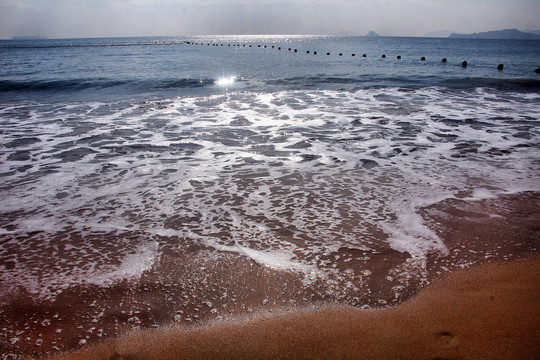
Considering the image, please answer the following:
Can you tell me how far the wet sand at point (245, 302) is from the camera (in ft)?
7.11

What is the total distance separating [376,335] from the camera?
7.05 ft

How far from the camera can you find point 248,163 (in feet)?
18.4

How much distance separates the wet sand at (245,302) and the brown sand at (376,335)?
0.04 feet

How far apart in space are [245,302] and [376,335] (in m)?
0.96

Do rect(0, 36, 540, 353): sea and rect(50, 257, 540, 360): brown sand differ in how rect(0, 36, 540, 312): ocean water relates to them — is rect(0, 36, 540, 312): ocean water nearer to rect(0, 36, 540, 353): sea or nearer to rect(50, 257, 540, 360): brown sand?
rect(0, 36, 540, 353): sea

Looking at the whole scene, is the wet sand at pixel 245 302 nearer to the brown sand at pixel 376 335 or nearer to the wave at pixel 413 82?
the brown sand at pixel 376 335

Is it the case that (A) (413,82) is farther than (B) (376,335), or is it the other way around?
(A) (413,82)

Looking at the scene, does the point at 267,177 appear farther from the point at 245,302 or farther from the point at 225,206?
the point at 245,302

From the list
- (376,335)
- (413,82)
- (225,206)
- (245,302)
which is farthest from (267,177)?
(413,82)

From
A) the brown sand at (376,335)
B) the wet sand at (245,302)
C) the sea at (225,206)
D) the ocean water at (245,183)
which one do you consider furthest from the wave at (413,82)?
the brown sand at (376,335)

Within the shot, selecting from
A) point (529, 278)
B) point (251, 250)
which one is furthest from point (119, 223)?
point (529, 278)

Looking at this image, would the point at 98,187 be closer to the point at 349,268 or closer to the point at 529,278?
the point at 349,268

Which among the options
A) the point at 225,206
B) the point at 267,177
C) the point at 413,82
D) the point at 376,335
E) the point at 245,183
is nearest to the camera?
the point at 376,335

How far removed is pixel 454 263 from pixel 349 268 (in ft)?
3.10
